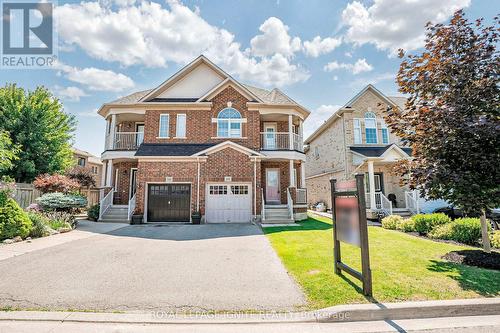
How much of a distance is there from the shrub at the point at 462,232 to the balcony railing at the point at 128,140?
703 inches

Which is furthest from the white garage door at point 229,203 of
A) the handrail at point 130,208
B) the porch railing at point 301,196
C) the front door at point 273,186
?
the handrail at point 130,208

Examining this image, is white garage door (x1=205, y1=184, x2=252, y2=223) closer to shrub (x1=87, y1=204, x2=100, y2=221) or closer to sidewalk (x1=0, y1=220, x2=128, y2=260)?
sidewalk (x1=0, y1=220, x2=128, y2=260)

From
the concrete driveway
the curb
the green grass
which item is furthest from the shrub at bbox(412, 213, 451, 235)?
the curb

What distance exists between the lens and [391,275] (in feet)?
17.5

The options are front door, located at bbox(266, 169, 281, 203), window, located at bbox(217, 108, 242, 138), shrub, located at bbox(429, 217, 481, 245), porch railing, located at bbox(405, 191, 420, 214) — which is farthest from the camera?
front door, located at bbox(266, 169, 281, 203)

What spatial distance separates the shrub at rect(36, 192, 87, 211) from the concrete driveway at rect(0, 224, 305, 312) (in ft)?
15.8

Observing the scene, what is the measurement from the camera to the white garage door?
592 inches

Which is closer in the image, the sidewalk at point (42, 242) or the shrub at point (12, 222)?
the sidewalk at point (42, 242)

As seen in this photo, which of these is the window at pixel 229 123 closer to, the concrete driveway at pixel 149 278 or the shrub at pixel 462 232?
the concrete driveway at pixel 149 278

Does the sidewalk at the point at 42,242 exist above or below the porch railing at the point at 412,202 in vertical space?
below

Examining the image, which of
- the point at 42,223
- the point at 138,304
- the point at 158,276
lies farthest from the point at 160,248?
the point at 42,223

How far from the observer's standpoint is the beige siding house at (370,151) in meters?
16.6

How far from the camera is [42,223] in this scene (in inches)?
413

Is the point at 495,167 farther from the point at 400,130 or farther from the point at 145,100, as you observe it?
the point at 145,100
